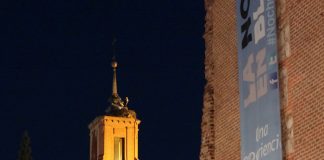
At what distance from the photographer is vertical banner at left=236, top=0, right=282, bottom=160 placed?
14.9 m

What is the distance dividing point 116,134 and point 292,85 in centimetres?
3718

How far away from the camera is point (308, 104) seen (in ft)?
46.4

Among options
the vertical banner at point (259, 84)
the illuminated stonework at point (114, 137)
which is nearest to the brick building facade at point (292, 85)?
the vertical banner at point (259, 84)

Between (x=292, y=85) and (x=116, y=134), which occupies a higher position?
(x=116, y=134)

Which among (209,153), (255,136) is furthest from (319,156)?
(209,153)

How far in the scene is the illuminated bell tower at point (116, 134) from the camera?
50.7 m

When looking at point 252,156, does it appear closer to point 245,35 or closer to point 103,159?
point 245,35

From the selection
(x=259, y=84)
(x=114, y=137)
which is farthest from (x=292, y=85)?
(x=114, y=137)

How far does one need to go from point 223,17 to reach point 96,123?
3459cm

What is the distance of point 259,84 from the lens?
1535 centimetres

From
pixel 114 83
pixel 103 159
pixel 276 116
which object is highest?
pixel 114 83

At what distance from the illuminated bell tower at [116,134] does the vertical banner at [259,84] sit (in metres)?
34.8

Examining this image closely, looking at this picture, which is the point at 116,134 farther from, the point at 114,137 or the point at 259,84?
the point at 259,84

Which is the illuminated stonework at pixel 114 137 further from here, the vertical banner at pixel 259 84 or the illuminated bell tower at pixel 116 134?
the vertical banner at pixel 259 84
